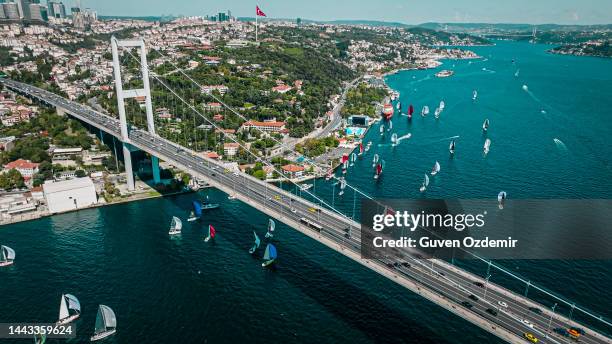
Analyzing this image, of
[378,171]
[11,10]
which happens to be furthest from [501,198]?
[11,10]

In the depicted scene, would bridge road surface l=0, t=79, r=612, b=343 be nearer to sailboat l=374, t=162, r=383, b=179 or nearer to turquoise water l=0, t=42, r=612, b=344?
turquoise water l=0, t=42, r=612, b=344

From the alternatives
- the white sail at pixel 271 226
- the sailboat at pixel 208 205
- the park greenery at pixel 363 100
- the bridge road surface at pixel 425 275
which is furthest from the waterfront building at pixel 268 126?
the white sail at pixel 271 226

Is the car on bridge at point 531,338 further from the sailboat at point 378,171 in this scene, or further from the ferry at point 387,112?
the ferry at point 387,112

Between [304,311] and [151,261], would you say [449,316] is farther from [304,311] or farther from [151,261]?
[151,261]

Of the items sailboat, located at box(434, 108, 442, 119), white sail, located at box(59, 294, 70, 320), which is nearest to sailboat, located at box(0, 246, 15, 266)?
white sail, located at box(59, 294, 70, 320)

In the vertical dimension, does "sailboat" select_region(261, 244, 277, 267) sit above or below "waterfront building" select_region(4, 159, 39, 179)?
below

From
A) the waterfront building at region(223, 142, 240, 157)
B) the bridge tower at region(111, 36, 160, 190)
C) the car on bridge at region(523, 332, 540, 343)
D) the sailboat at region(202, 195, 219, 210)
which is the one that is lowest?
the sailboat at region(202, 195, 219, 210)

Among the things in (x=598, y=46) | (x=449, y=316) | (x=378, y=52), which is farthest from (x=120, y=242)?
(x=598, y=46)
